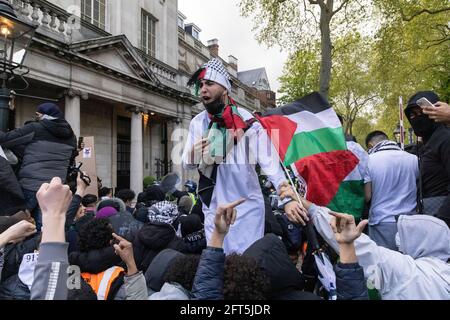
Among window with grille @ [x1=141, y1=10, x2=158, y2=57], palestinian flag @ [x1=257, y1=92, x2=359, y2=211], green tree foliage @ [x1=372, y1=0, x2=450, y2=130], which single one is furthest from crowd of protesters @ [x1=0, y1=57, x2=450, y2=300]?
window with grille @ [x1=141, y1=10, x2=158, y2=57]

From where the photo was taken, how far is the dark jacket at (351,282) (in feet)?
6.10

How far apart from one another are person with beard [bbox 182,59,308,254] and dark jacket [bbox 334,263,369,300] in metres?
A: 0.86

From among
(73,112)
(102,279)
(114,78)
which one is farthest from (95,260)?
(114,78)

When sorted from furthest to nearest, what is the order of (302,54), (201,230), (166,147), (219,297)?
1. (166,147)
2. (302,54)
3. (201,230)
4. (219,297)

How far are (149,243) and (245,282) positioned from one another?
1.63 metres

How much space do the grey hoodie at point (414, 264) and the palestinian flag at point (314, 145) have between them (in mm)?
626

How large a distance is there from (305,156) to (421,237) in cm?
102

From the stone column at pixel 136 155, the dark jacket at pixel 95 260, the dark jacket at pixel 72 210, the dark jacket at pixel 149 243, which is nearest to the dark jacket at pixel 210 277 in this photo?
the dark jacket at pixel 95 260

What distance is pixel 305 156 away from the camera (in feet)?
9.46

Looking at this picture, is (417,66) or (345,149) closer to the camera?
(345,149)

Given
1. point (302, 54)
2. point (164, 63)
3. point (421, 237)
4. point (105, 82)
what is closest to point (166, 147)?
point (164, 63)

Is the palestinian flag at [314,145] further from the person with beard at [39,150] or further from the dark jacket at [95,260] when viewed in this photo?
the person with beard at [39,150]

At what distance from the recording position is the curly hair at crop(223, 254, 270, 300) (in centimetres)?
181

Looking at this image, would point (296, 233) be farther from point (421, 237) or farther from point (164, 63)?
point (164, 63)
